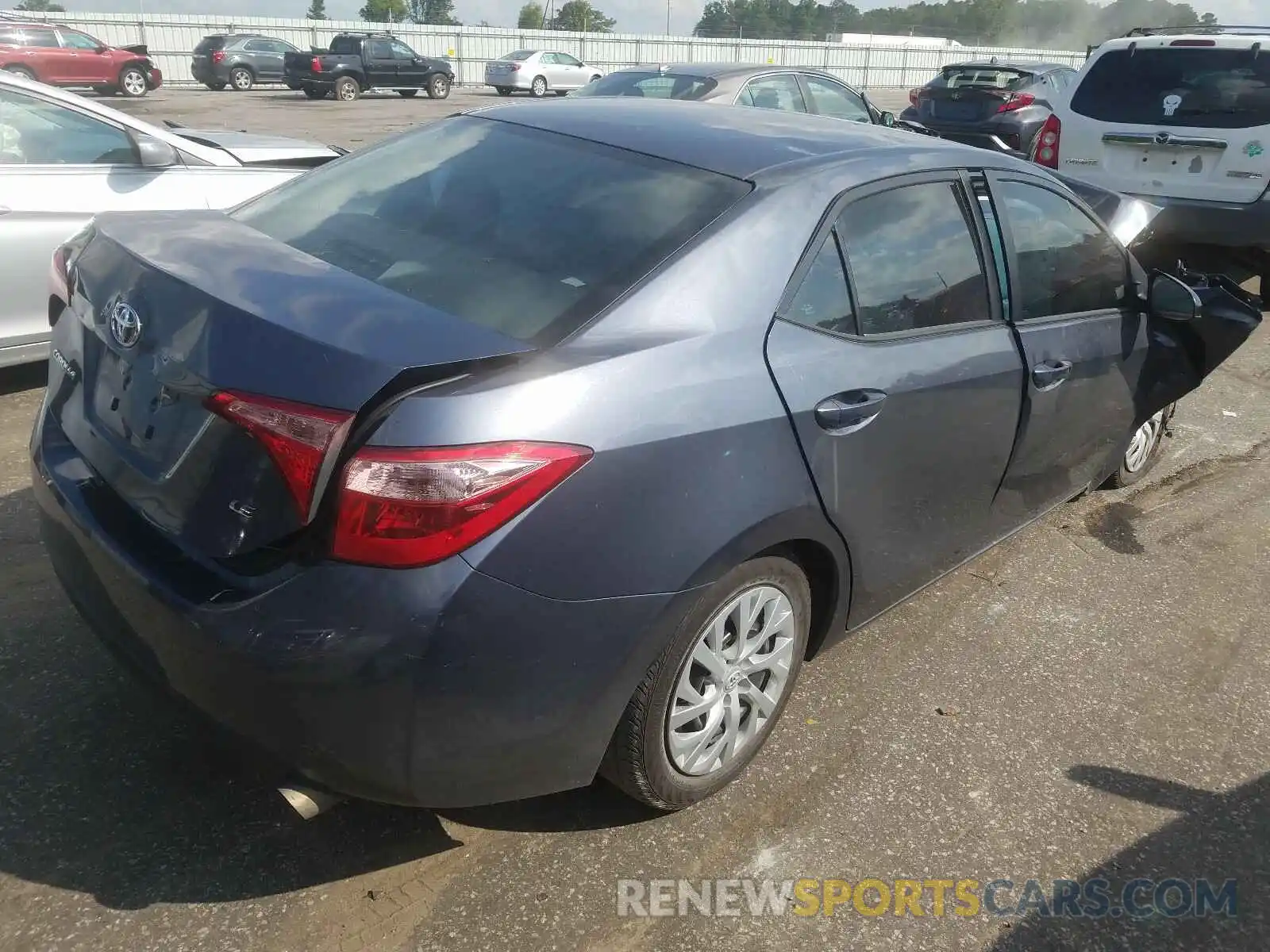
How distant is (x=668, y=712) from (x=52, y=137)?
4.55 meters

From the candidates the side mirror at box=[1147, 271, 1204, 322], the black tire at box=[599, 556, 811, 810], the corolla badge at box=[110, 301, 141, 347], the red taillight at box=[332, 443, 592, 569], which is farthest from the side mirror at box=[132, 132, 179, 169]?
the side mirror at box=[1147, 271, 1204, 322]

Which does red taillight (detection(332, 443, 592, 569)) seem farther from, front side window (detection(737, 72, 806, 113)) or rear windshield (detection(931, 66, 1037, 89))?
rear windshield (detection(931, 66, 1037, 89))

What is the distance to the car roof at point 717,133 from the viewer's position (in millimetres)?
2793

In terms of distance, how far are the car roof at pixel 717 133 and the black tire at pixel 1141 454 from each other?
182 centimetres

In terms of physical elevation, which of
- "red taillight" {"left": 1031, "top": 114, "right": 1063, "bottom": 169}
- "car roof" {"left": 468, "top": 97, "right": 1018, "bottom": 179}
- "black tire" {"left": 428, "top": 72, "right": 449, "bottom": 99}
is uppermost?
"car roof" {"left": 468, "top": 97, "right": 1018, "bottom": 179}

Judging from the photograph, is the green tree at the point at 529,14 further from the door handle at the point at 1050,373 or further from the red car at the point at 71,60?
the door handle at the point at 1050,373

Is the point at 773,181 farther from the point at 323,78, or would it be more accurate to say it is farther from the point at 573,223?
the point at 323,78

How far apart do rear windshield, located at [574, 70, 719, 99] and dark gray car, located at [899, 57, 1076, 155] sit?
5722 millimetres

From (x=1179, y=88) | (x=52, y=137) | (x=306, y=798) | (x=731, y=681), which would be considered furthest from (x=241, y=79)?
(x=306, y=798)

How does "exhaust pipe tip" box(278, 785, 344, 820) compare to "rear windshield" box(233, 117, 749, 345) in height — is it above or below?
below

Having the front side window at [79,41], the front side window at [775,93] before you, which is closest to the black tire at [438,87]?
the front side window at [79,41]

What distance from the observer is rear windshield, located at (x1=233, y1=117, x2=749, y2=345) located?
2.38m

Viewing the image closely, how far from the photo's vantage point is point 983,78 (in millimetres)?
14812

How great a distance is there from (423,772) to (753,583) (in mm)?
873
